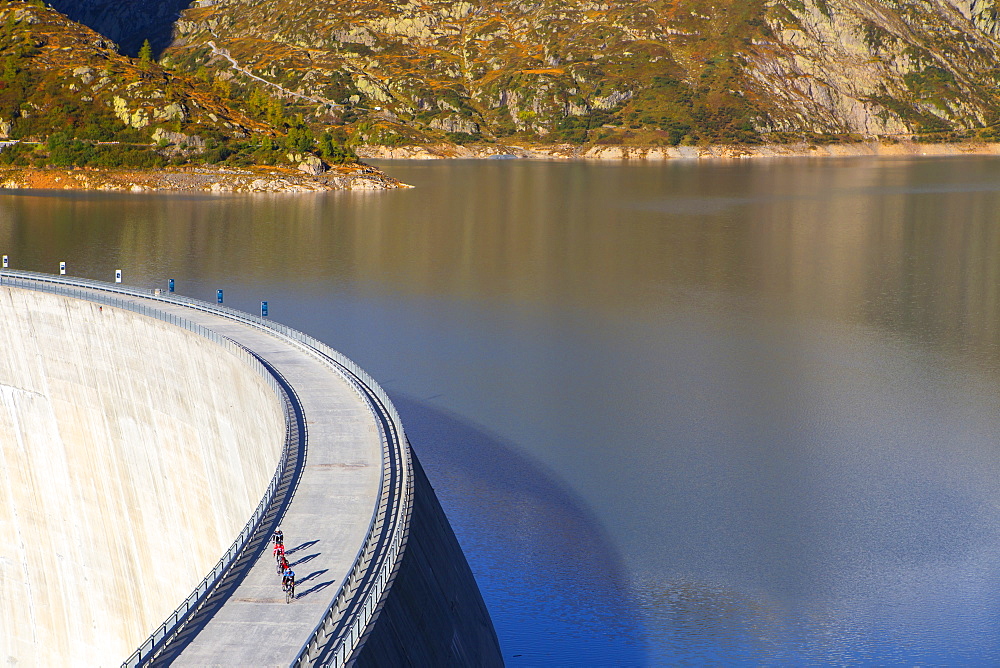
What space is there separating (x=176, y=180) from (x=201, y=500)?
113 meters

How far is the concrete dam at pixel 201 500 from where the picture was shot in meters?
21.5

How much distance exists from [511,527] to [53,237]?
2895 inches

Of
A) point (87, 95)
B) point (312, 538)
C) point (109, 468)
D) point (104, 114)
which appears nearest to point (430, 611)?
point (312, 538)

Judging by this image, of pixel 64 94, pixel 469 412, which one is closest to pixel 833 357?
pixel 469 412

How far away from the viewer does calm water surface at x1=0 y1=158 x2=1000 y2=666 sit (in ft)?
103

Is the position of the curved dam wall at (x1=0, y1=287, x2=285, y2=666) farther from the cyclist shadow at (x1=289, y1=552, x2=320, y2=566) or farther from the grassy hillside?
the grassy hillside

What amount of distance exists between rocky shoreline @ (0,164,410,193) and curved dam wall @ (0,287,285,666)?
3714 inches

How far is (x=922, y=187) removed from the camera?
564 ft

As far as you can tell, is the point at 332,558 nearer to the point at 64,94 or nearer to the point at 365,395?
the point at 365,395

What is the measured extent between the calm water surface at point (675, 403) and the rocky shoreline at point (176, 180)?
26.6 meters

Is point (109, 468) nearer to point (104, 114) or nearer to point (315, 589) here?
point (315, 589)

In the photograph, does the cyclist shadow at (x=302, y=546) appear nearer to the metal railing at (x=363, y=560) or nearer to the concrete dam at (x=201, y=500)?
the concrete dam at (x=201, y=500)

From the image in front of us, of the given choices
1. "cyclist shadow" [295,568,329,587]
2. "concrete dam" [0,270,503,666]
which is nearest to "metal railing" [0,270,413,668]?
"concrete dam" [0,270,503,666]

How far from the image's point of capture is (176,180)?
145250mm
